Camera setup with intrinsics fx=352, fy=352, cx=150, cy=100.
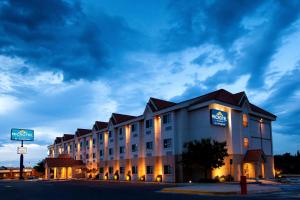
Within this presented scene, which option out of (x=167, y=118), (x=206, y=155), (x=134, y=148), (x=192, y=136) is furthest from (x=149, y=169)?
(x=206, y=155)

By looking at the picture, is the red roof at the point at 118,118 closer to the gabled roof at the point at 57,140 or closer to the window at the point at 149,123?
the window at the point at 149,123

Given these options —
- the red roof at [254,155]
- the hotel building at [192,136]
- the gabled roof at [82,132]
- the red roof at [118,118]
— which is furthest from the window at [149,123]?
the gabled roof at [82,132]

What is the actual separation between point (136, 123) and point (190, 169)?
48.7 ft

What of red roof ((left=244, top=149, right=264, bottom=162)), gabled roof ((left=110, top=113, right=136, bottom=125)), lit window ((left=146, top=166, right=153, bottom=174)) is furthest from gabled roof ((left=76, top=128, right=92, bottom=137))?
red roof ((left=244, top=149, right=264, bottom=162))

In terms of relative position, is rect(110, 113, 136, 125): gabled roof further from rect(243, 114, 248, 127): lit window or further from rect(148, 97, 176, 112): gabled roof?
rect(243, 114, 248, 127): lit window

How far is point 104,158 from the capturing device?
232 feet

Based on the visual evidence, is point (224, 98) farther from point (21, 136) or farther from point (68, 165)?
point (21, 136)

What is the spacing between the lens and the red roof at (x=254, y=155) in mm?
46713

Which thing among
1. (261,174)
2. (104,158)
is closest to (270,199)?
(261,174)

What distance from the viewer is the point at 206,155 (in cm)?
4191

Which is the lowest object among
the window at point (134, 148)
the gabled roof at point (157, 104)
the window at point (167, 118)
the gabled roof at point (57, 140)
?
the window at point (134, 148)

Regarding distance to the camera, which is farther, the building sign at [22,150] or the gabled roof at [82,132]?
the building sign at [22,150]

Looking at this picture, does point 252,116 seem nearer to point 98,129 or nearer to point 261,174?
point 261,174

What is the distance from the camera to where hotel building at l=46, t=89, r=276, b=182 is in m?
47.1
